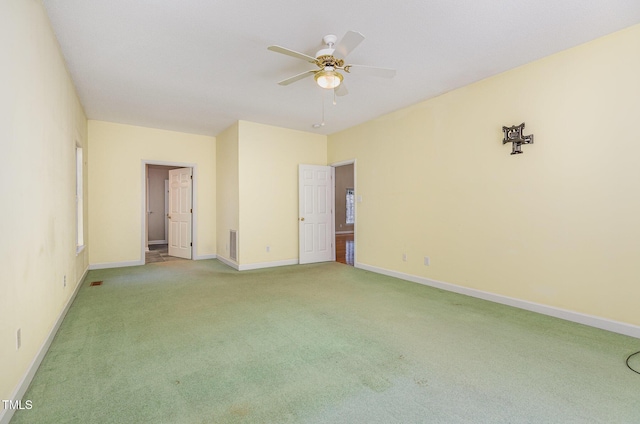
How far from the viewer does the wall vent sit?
567 centimetres

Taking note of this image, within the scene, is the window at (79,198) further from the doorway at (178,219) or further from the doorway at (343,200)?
the doorway at (343,200)

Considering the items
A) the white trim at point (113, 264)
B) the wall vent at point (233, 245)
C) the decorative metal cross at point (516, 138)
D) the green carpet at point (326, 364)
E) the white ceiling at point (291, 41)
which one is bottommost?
the green carpet at point (326, 364)

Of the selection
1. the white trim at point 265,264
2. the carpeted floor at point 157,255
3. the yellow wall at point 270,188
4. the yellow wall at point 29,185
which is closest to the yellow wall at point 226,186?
the yellow wall at point 270,188

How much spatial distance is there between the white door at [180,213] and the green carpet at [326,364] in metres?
3.06

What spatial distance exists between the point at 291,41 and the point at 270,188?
336cm

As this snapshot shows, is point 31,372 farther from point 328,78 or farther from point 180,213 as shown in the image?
point 180,213

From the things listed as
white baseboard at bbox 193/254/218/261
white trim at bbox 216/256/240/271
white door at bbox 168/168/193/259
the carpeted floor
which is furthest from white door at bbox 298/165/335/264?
the carpeted floor

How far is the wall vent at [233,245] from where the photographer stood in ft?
18.6

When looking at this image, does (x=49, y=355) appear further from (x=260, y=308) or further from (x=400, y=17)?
(x=400, y=17)

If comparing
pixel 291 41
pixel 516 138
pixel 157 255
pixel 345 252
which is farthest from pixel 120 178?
pixel 516 138

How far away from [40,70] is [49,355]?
2259 mm

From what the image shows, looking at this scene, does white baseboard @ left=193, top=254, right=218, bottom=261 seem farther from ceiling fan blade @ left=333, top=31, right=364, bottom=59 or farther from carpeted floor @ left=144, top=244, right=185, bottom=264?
ceiling fan blade @ left=333, top=31, right=364, bottom=59

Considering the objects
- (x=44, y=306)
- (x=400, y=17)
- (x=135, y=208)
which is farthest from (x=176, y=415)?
(x=135, y=208)

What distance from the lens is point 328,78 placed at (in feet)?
9.66
